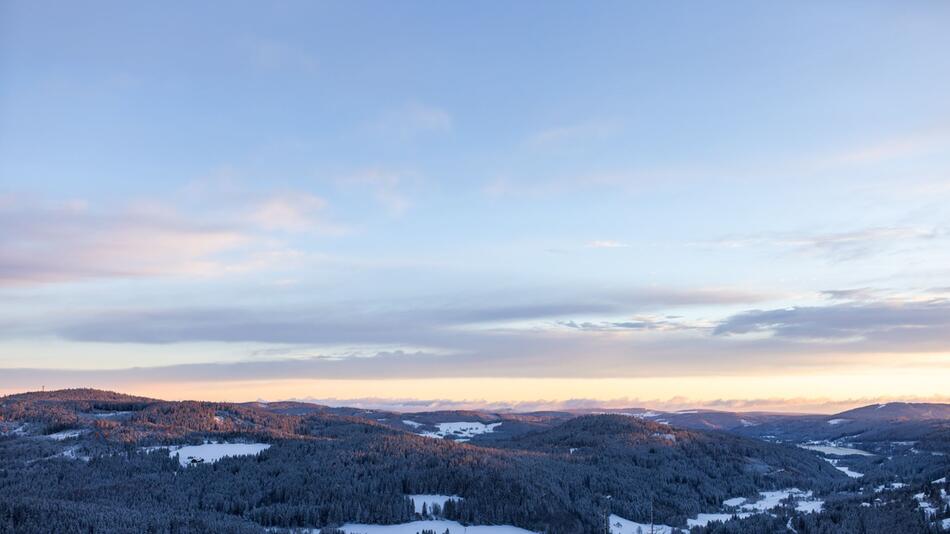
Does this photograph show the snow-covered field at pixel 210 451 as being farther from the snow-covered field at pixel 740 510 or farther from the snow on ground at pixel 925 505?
the snow on ground at pixel 925 505

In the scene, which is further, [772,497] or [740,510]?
[772,497]

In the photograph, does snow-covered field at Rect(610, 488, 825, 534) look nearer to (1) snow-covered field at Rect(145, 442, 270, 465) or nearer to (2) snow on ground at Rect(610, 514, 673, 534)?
(2) snow on ground at Rect(610, 514, 673, 534)

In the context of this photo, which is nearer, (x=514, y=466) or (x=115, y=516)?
(x=115, y=516)

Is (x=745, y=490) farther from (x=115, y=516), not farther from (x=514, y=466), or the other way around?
(x=115, y=516)

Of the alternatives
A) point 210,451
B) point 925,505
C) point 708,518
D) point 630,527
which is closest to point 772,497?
point 708,518

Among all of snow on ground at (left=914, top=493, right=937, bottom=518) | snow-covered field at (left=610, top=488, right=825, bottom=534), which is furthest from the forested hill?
snow on ground at (left=914, top=493, right=937, bottom=518)

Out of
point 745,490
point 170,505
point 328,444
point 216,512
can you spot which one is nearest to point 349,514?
point 216,512

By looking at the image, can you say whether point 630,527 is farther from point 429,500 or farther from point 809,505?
point 809,505

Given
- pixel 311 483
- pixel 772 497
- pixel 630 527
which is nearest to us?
pixel 630 527
